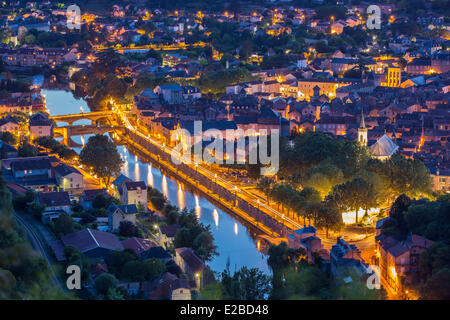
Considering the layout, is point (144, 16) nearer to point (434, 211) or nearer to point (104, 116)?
point (104, 116)

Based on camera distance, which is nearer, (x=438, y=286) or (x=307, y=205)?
(x=438, y=286)

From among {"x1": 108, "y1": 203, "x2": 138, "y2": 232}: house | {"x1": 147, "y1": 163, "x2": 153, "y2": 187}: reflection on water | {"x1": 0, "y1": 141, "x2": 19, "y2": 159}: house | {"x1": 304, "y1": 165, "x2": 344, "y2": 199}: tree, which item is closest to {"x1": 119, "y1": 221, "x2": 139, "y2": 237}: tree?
{"x1": 108, "y1": 203, "x2": 138, "y2": 232}: house

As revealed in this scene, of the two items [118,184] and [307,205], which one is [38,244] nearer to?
[118,184]

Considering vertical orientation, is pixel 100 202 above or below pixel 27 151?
below

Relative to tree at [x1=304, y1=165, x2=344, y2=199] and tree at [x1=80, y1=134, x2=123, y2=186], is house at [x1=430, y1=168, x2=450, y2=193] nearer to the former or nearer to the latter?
tree at [x1=304, y1=165, x2=344, y2=199]

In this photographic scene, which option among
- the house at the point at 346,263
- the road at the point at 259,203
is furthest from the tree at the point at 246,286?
the road at the point at 259,203

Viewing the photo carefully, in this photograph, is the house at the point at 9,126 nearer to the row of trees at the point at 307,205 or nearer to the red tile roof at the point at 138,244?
the row of trees at the point at 307,205

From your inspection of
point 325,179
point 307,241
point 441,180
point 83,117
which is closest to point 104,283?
point 307,241
